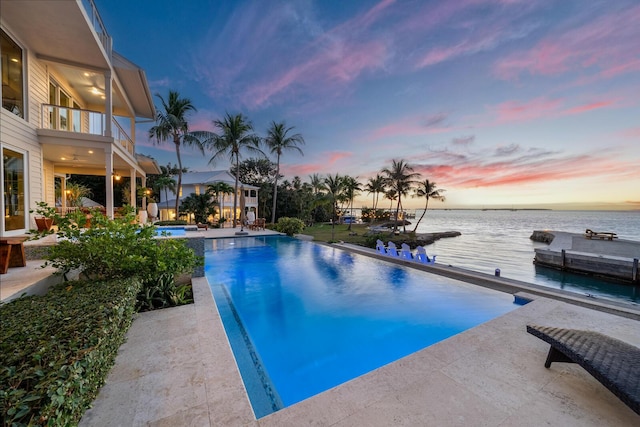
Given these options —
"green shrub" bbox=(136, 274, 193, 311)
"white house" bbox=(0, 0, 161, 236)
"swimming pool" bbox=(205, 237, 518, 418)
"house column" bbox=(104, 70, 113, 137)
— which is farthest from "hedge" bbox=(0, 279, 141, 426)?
"house column" bbox=(104, 70, 113, 137)

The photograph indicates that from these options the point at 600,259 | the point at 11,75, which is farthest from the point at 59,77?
the point at 600,259

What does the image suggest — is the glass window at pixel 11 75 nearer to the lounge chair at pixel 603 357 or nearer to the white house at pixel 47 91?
the white house at pixel 47 91

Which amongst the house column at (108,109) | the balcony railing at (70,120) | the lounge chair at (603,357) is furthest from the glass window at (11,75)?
the lounge chair at (603,357)

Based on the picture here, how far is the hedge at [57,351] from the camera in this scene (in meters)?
1.15

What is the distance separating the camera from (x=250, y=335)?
4.58 meters

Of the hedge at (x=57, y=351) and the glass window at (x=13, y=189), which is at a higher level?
the glass window at (x=13, y=189)

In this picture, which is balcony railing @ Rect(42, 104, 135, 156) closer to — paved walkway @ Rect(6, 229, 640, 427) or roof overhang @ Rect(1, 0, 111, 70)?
roof overhang @ Rect(1, 0, 111, 70)

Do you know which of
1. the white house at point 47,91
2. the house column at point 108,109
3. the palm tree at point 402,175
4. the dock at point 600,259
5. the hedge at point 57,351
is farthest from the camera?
the palm tree at point 402,175

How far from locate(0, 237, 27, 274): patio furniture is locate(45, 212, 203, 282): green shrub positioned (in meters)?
1.79

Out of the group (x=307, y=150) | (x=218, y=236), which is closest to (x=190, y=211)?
(x=218, y=236)

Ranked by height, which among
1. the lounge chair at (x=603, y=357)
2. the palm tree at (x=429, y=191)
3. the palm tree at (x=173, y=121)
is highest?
the palm tree at (x=173, y=121)

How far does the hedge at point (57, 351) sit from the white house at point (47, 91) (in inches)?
259

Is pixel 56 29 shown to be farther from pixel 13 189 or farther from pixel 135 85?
pixel 135 85

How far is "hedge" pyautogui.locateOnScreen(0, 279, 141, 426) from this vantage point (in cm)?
115
